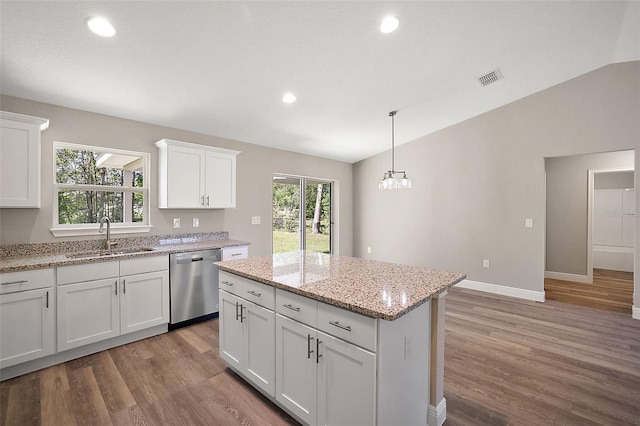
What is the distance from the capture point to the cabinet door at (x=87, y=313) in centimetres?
239

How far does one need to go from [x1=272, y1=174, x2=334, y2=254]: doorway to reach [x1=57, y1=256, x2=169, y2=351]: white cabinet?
2.18m

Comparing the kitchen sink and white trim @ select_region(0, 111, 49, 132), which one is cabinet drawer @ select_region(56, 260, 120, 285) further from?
white trim @ select_region(0, 111, 49, 132)

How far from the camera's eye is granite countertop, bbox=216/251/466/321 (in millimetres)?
1369

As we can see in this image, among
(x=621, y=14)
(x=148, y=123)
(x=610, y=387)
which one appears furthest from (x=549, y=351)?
(x=148, y=123)


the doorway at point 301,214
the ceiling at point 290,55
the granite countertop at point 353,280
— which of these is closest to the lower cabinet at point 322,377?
the granite countertop at point 353,280

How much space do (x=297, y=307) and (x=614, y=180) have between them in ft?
24.6

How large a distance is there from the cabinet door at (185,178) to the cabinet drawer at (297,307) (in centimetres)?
220

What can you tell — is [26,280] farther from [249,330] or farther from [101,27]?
[101,27]

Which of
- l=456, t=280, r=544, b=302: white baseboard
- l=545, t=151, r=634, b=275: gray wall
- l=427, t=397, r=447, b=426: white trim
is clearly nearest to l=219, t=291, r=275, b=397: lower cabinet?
l=427, t=397, r=447, b=426: white trim

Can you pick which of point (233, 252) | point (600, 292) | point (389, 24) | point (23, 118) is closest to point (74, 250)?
point (23, 118)

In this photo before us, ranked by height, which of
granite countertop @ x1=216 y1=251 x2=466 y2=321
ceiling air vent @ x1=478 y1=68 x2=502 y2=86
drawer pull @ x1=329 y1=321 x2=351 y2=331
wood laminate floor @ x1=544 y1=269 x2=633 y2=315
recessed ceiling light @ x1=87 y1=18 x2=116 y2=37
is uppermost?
ceiling air vent @ x1=478 y1=68 x2=502 y2=86

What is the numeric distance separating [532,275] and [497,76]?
283 centimetres

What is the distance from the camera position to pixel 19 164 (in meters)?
2.40

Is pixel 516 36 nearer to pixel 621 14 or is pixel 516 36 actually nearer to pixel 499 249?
pixel 621 14
